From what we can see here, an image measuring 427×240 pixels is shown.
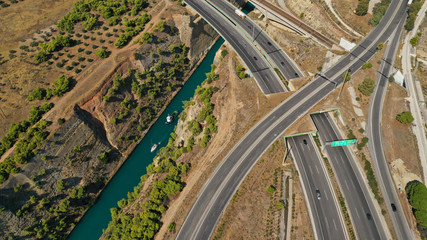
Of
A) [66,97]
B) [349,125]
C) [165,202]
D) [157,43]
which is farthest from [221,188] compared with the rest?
[157,43]

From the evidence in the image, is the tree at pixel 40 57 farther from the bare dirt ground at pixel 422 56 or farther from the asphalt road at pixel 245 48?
the bare dirt ground at pixel 422 56

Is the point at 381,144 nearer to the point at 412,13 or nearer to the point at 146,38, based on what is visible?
the point at 412,13

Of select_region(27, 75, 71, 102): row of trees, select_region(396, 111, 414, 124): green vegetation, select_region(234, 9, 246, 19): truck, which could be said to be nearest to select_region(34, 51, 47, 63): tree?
select_region(27, 75, 71, 102): row of trees

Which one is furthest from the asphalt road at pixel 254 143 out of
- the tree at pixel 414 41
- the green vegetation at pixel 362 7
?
the green vegetation at pixel 362 7

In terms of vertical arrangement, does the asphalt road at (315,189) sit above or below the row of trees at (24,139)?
above

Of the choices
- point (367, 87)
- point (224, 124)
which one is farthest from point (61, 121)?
point (367, 87)

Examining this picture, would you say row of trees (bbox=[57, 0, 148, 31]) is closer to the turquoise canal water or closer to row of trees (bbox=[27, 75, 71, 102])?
row of trees (bbox=[27, 75, 71, 102])
